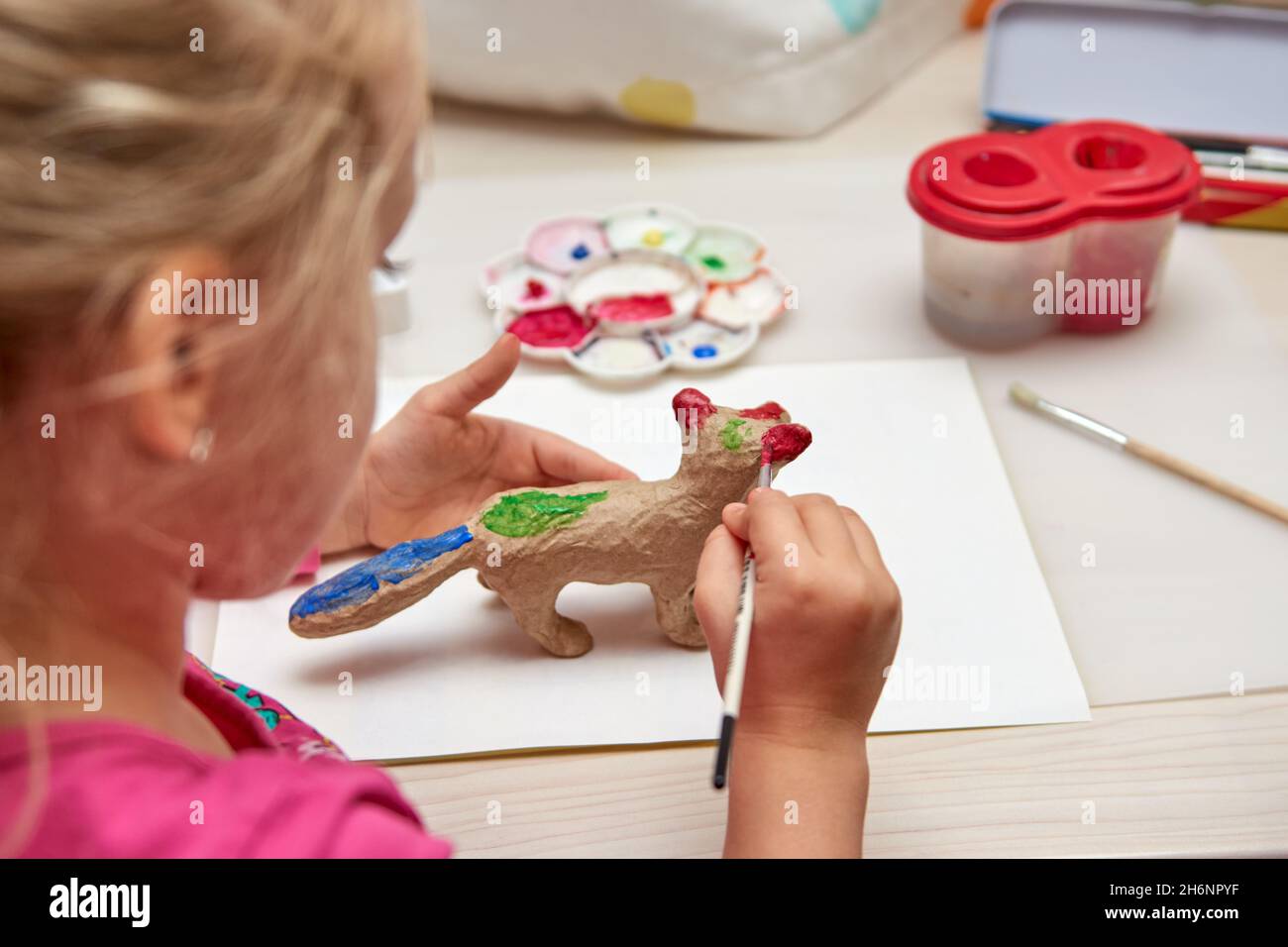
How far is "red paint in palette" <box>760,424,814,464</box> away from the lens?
1.99 feet

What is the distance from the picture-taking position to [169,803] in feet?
1.31

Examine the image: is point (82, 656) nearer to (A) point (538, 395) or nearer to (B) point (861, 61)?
(A) point (538, 395)

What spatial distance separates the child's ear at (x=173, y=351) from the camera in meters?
0.34

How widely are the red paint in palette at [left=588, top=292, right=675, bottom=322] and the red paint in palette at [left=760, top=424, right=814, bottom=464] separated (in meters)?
0.29

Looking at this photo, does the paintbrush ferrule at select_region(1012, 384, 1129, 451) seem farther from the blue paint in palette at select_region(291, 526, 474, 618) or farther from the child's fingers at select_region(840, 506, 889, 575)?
the blue paint in palette at select_region(291, 526, 474, 618)

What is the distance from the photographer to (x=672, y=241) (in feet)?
3.15

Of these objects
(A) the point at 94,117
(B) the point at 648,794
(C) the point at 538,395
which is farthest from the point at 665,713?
(A) the point at 94,117

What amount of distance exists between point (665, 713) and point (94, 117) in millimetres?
411

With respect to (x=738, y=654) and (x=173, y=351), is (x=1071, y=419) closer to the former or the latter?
(x=738, y=654)

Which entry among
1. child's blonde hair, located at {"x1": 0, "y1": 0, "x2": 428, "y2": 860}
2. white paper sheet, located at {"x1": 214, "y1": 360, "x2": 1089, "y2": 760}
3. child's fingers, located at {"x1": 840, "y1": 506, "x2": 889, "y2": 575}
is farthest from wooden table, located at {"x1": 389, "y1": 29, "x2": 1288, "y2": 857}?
child's blonde hair, located at {"x1": 0, "y1": 0, "x2": 428, "y2": 860}

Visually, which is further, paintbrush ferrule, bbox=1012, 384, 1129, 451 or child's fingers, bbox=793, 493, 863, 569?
paintbrush ferrule, bbox=1012, 384, 1129, 451

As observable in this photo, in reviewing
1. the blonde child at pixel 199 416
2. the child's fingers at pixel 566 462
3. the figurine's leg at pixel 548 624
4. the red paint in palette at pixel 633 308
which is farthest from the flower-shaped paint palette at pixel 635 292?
the blonde child at pixel 199 416

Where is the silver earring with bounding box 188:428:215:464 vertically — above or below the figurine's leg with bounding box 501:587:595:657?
above

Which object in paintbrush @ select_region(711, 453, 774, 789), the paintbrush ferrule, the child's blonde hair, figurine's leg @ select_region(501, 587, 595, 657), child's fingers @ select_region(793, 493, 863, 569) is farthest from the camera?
the paintbrush ferrule
